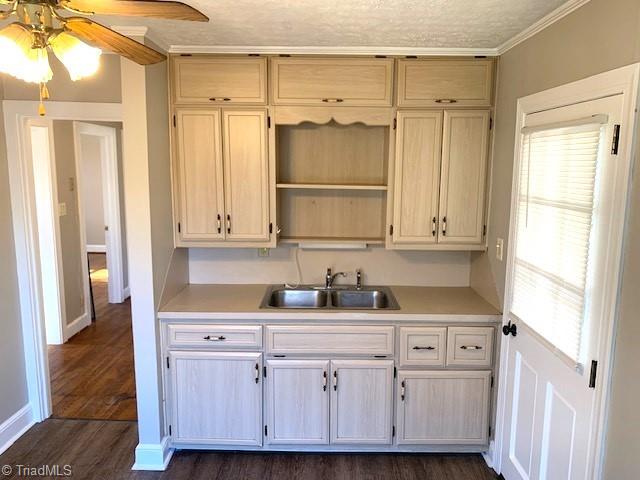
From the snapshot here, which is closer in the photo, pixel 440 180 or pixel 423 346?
pixel 423 346

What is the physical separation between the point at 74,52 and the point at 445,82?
2064 mm

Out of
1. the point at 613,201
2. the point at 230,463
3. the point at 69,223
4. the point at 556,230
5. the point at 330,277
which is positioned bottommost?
the point at 230,463

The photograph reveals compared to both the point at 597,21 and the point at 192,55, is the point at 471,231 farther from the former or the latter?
the point at 192,55

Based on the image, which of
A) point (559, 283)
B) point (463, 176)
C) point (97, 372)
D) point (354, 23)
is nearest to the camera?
point (559, 283)

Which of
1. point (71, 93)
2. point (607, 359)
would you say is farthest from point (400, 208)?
point (71, 93)

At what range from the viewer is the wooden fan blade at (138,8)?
4.20 feet

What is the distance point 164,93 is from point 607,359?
2.56m

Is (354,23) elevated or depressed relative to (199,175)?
elevated

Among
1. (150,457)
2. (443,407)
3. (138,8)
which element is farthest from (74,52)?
(443,407)

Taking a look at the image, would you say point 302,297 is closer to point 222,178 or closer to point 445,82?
point 222,178

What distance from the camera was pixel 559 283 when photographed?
195cm

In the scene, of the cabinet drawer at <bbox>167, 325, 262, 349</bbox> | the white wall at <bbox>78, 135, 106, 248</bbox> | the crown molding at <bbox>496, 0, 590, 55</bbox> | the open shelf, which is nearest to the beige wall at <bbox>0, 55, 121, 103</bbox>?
the open shelf

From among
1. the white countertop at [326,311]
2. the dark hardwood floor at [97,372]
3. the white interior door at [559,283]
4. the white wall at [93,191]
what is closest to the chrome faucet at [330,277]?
the white countertop at [326,311]

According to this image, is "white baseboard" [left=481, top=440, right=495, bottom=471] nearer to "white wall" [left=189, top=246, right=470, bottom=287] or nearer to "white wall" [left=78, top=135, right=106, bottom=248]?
"white wall" [left=189, top=246, right=470, bottom=287]
